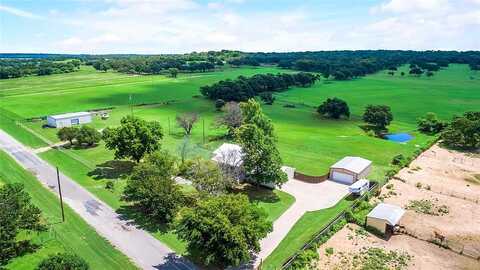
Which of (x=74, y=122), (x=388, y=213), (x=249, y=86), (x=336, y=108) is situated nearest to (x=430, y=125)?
(x=336, y=108)

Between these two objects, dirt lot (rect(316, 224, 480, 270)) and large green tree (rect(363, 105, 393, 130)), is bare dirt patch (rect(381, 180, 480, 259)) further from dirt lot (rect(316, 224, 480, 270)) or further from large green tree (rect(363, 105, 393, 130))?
large green tree (rect(363, 105, 393, 130))

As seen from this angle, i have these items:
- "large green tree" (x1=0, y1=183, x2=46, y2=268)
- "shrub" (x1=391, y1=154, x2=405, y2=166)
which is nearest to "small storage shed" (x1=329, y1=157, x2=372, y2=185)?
"shrub" (x1=391, y1=154, x2=405, y2=166)

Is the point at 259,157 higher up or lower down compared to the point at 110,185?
higher up

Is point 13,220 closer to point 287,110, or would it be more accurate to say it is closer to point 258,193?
point 258,193

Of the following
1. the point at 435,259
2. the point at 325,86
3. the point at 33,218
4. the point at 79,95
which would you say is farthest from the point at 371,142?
the point at 79,95

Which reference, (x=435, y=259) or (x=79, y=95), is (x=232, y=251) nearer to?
(x=435, y=259)

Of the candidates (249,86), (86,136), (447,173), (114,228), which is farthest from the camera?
(249,86)
